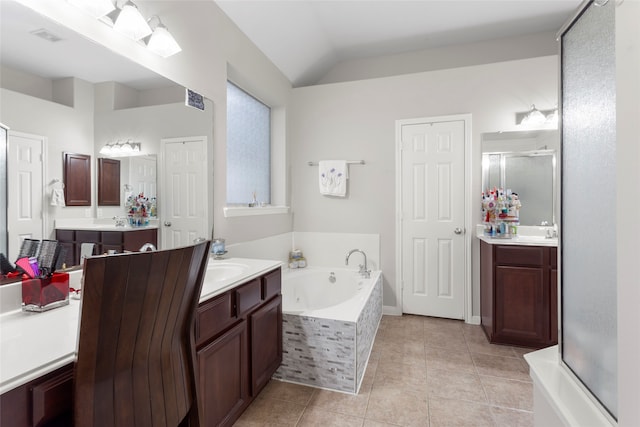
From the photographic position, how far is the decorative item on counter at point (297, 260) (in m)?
3.48

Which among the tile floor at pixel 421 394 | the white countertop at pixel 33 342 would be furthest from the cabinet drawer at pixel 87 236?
the tile floor at pixel 421 394

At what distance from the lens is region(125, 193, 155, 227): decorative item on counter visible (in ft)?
5.25

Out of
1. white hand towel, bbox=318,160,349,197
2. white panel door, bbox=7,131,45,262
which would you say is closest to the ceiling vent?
white panel door, bbox=7,131,45,262

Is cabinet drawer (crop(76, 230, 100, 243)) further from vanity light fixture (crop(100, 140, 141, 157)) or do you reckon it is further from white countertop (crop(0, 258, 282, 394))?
vanity light fixture (crop(100, 140, 141, 157))

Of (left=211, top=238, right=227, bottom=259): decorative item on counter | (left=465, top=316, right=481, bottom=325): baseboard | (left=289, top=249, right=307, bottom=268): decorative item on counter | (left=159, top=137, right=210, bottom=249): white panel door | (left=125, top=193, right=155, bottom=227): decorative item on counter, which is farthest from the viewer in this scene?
(left=289, top=249, right=307, bottom=268): decorative item on counter

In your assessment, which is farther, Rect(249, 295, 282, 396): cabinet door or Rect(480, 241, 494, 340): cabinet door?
Rect(480, 241, 494, 340): cabinet door

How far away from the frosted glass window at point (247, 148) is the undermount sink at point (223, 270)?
84 cm

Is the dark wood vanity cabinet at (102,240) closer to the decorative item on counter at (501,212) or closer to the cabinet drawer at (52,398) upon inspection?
the cabinet drawer at (52,398)

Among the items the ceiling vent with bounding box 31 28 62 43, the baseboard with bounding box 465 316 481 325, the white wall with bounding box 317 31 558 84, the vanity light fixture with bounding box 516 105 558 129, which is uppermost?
the white wall with bounding box 317 31 558 84

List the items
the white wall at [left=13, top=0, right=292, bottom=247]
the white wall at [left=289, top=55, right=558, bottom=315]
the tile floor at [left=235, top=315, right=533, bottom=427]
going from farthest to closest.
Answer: the white wall at [left=289, top=55, right=558, bottom=315] → the tile floor at [left=235, top=315, right=533, bottom=427] → the white wall at [left=13, top=0, right=292, bottom=247]

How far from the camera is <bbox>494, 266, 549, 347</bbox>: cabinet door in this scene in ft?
8.31

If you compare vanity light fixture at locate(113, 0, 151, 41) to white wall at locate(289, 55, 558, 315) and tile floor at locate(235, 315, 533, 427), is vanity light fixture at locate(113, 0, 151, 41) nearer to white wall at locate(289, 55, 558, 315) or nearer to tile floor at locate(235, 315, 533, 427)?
tile floor at locate(235, 315, 533, 427)

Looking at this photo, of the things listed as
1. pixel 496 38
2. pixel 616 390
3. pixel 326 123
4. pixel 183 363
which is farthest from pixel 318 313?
pixel 496 38

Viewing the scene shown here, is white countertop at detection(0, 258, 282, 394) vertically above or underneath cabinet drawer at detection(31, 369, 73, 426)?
above
